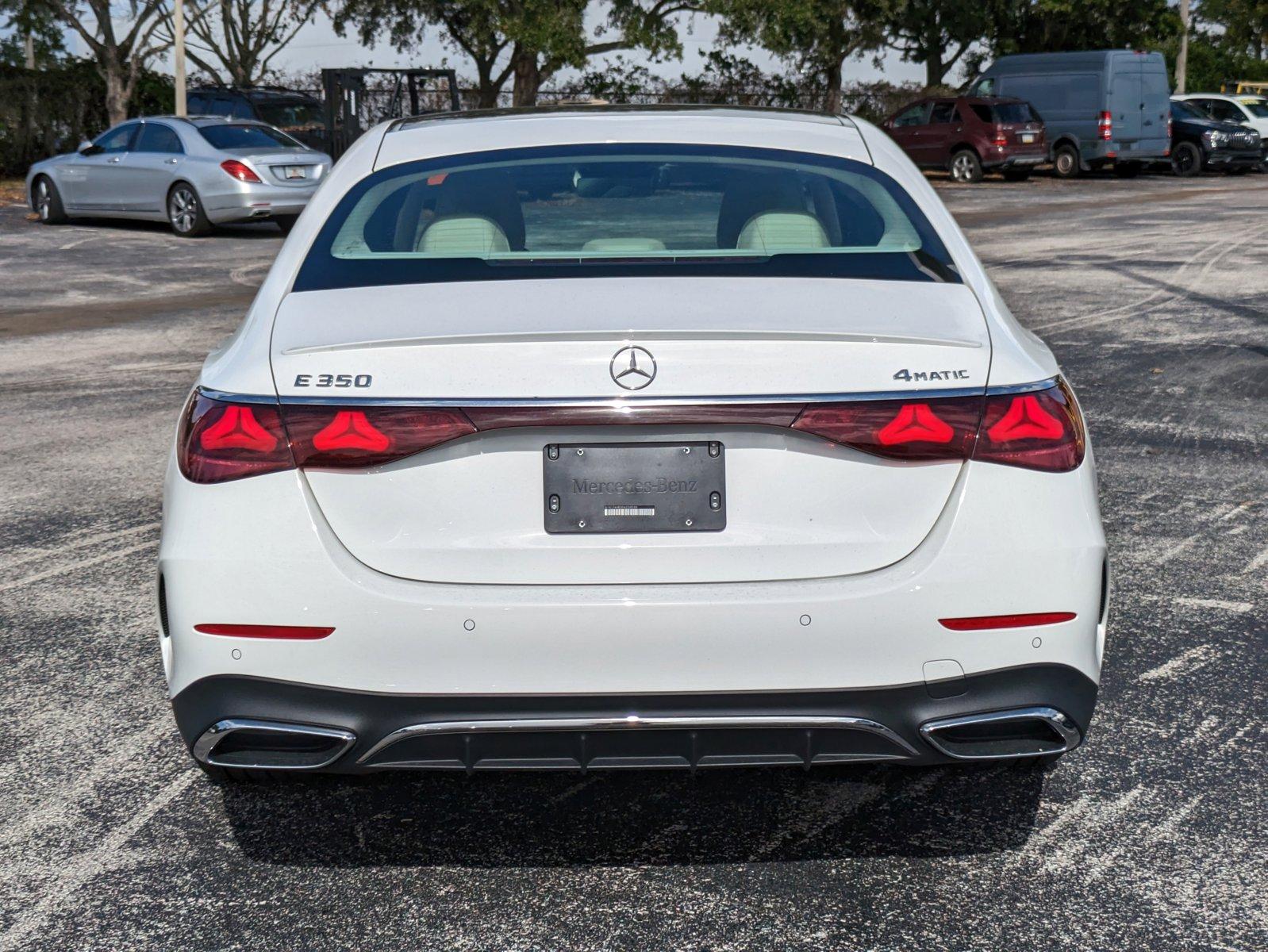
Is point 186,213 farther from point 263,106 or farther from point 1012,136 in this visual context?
point 1012,136

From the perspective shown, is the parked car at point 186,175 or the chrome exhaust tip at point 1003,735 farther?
the parked car at point 186,175

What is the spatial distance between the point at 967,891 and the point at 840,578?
31.3 inches

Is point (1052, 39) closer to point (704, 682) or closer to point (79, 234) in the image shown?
point (79, 234)

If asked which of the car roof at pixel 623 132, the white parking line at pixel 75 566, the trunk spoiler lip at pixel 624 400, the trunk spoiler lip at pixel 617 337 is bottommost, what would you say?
the white parking line at pixel 75 566

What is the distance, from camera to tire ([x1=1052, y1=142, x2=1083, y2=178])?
3375 cm

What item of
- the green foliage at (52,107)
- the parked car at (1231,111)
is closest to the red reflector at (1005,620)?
the green foliage at (52,107)

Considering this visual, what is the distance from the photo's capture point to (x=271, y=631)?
2979 millimetres

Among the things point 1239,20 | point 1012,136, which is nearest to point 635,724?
point 1012,136

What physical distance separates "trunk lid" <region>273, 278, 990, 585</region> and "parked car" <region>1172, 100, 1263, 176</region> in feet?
116

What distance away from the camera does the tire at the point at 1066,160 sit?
33750 millimetres

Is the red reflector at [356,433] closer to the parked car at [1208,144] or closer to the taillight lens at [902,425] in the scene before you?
the taillight lens at [902,425]

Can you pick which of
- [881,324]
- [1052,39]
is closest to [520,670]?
[881,324]

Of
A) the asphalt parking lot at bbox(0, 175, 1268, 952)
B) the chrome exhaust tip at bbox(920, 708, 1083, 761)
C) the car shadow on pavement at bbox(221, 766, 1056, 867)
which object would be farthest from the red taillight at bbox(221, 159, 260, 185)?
the chrome exhaust tip at bbox(920, 708, 1083, 761)

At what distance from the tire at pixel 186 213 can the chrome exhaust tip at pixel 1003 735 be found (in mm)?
17972
